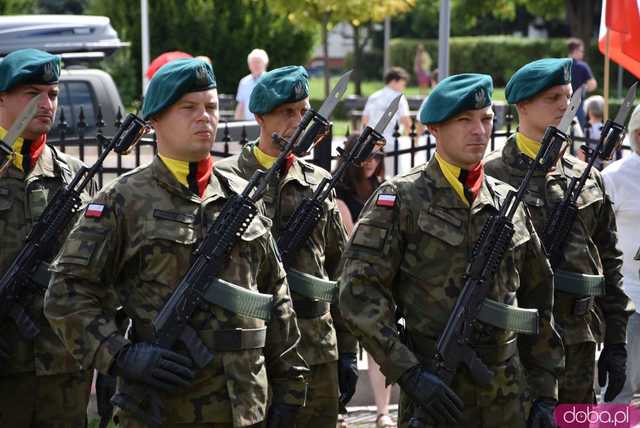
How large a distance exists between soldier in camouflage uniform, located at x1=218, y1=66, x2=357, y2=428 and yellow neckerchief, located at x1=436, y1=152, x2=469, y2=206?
1.07 metres

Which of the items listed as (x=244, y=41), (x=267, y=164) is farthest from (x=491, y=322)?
(x=244, y=41)

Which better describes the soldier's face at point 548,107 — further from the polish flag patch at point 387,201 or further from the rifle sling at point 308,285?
the polish flag patch at point 387,201

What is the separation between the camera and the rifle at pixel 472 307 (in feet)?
16.1

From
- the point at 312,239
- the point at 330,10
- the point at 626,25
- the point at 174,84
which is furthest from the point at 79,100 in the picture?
the point at 330,10

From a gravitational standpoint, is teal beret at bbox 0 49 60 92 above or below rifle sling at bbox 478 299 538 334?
above

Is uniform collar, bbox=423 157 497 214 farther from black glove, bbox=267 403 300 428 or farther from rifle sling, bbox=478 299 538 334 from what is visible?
black glove, bbox=267 403 300 428

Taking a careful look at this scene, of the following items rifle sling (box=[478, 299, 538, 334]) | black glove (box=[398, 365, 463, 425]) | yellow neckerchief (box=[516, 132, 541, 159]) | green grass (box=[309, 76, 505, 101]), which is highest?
yellow neckerchief (box=[516, 132, 541, 159])

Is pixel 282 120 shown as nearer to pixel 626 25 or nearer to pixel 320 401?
pixel 320 401

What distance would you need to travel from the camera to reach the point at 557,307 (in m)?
6.14

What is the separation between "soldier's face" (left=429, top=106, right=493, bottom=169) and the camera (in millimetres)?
5141

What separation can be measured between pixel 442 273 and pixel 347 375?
143 cm

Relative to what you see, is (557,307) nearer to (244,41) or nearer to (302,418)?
(302,418)

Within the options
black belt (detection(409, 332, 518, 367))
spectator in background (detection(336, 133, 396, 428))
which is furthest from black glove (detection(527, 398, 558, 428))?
spectator in background (detection(336, 133, 396, 428))

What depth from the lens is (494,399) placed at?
5023 mm
